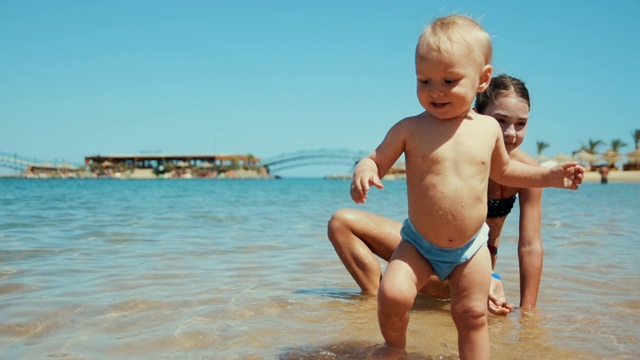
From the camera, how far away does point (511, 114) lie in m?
2.95

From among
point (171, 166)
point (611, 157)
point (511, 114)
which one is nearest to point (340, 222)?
point (511, 114)

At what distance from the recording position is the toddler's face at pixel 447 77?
2.08m

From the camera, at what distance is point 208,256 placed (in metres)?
5.21

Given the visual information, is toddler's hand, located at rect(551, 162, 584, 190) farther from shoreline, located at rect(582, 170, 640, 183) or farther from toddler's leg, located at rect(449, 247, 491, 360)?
shoreline, located at rect(582, 170, 640, 183)

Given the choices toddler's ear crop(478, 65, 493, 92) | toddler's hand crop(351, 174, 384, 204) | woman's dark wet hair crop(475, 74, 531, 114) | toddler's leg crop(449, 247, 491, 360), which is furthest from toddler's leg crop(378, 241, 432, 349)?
woman's dark wet hair crop(475, 74, 531, 114)

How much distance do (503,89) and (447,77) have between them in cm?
104

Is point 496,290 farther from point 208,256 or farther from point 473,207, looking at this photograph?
point 208,256

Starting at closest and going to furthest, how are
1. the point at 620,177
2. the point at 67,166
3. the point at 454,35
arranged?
the point at 454,35 → the point at 620,177 → the point at 67,166

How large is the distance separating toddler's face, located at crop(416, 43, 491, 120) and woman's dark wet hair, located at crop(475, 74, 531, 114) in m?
0.87

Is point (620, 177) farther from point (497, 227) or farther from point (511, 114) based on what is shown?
point (511, 114)

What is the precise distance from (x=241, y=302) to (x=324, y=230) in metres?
4.32

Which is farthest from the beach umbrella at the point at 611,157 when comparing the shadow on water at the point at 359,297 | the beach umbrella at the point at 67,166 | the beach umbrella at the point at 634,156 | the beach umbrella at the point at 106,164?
the beach umbrella at the point at 67,166

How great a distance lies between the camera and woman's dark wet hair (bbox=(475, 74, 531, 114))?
2988mm

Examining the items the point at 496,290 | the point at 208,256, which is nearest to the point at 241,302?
the point at 496,290
